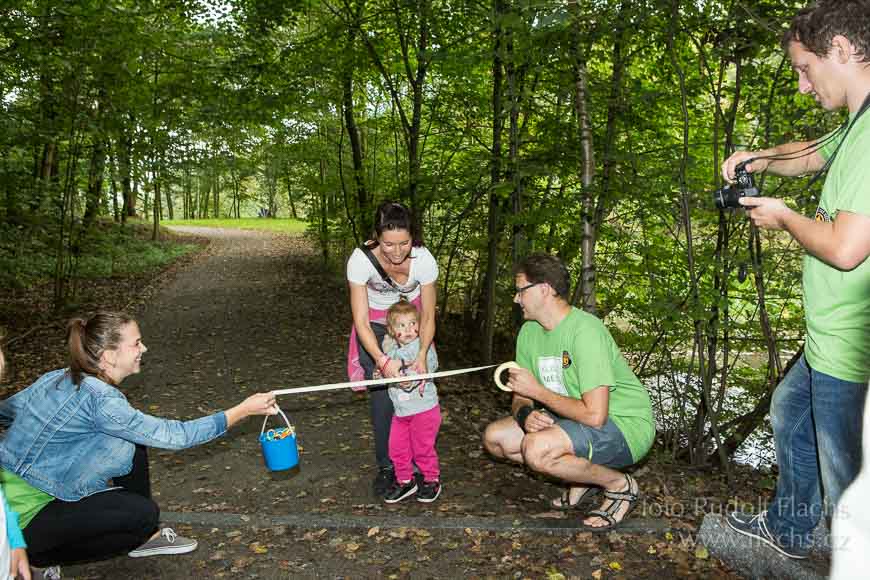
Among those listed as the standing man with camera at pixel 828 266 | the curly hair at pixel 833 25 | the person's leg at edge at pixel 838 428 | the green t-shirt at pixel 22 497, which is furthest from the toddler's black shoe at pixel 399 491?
the curly hair at pixel 833 25

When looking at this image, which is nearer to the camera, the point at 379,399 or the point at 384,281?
the point at 384,281

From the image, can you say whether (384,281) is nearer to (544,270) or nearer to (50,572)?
(544,270)

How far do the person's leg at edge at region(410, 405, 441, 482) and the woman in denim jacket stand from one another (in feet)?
4.10

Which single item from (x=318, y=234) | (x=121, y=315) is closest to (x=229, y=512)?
(x=121, y=315)

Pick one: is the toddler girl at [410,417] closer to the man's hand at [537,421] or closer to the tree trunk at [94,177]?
the man's hand at [537,421]

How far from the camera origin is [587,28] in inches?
201

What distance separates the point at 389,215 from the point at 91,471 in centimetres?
213

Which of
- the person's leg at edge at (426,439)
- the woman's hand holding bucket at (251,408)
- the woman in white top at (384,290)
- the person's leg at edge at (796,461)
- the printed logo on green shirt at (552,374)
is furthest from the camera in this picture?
the person's leg at edge at (426,439)

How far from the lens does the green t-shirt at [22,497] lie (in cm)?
300

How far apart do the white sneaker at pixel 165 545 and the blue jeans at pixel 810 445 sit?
3130 millimetres

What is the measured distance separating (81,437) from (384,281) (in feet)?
6.25

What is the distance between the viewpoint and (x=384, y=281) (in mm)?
4129

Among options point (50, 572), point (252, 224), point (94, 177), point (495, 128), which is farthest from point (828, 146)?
point (252, 224)

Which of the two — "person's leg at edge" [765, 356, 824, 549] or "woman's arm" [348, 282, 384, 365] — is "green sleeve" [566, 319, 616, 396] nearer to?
Answer: "person's leg at edge" [765, 356, 824, 549]
